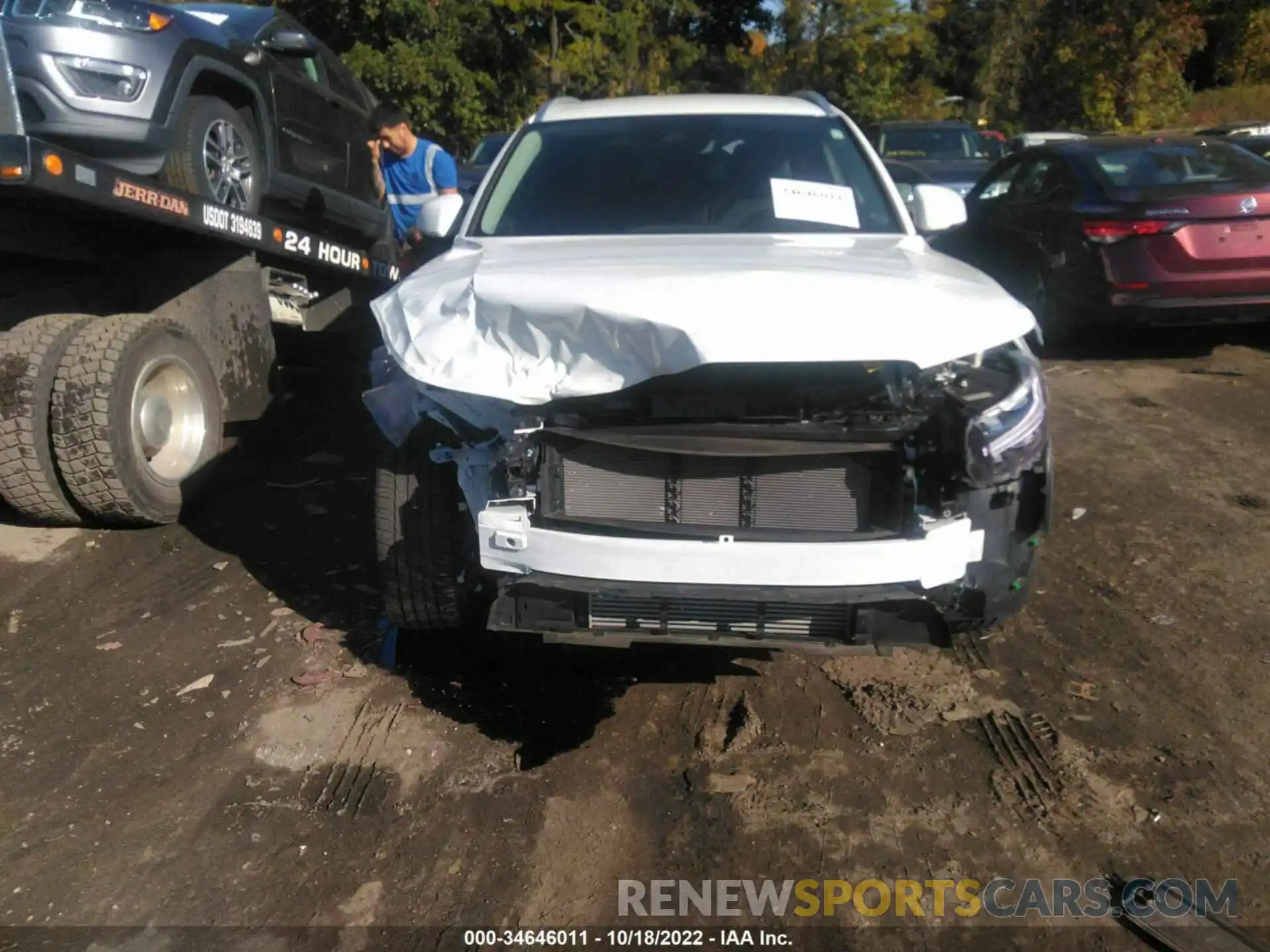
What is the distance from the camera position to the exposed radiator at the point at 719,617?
3.05 meters

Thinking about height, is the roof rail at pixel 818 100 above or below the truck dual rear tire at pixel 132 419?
above

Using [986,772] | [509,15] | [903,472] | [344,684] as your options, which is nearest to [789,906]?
[986,772]

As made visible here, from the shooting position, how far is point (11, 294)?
5363mm

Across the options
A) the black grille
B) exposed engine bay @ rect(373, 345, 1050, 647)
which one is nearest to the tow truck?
exposed engine bay @ rect(373, 345, 1050, 647)

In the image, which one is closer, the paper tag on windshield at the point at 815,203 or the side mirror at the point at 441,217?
the paper tag on windshield at the point at 815,203

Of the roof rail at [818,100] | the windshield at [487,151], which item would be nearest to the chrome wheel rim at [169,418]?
the roof rail at [818,100]

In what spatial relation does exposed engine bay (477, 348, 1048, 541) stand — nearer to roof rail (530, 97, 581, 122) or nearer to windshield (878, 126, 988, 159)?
roof rail (530, 97, 581, 122)

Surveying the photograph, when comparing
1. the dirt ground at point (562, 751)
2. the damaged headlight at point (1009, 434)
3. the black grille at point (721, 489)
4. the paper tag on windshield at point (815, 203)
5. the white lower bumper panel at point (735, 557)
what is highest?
the paper tag on windshield at point (815, 203)

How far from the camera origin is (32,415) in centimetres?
490

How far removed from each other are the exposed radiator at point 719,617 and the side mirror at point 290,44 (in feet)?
15.6

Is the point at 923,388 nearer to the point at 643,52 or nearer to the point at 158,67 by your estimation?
the point at 158,67

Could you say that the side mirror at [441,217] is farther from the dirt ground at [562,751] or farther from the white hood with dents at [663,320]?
the dirt ground at [562,751]

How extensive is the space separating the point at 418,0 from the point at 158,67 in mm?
19160

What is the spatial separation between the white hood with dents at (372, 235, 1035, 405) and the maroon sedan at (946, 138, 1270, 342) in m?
4.85
